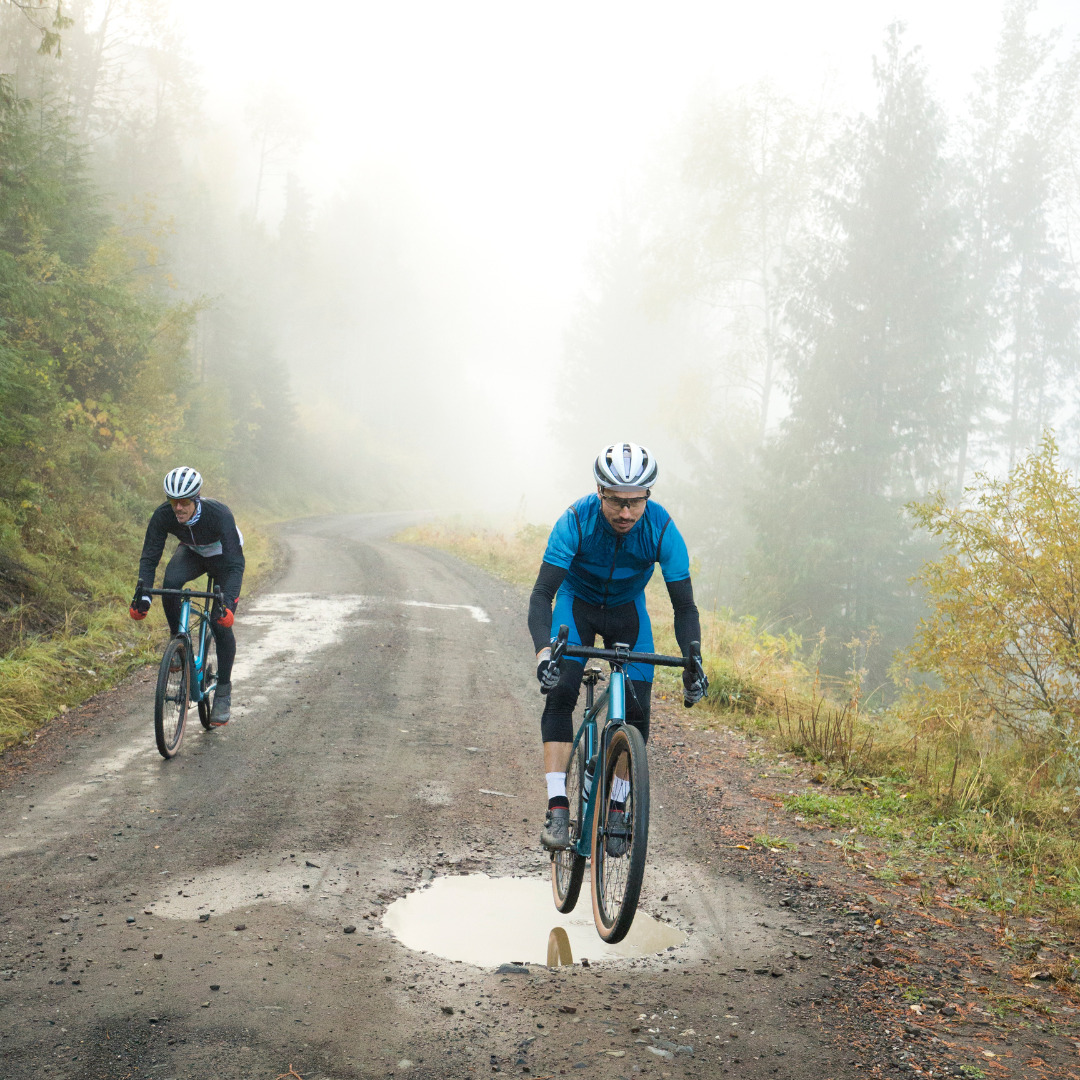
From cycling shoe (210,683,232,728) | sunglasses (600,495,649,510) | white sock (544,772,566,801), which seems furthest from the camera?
cycling shoe (210,683,232,728)

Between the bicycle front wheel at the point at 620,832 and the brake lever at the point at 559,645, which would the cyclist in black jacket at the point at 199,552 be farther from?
the bicycle front wheel at the point at 620,832

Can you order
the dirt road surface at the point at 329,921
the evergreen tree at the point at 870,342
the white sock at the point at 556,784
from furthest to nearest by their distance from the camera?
the evergreen tree at the point at 870,342 → the white sock at the point at 556,784 → the dirt road surface at the point at 329,921

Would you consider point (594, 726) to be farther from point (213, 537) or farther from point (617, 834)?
point (213, 537)

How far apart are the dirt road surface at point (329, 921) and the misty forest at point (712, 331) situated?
419cm

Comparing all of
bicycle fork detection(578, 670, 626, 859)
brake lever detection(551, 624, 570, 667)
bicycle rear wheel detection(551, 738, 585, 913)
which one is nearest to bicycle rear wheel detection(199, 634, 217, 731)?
bicycle rear wheel detection(551, 738, 585, 913)

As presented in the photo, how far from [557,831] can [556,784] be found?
0.26 m

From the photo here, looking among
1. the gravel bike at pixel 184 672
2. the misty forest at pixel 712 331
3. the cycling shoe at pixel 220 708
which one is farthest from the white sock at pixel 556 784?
the misty forest at pixel 712 331

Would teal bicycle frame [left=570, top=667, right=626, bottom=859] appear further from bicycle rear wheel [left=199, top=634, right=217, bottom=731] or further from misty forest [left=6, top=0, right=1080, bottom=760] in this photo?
misty forest [left=6, top=0, right=1080, bottom=760]

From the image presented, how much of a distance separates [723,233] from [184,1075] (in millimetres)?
30200

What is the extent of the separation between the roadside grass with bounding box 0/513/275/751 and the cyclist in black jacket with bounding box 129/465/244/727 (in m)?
1.71

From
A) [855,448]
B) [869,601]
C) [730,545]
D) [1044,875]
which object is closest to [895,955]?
[1044,875]

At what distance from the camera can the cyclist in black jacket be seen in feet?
23.8

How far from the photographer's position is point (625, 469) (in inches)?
172

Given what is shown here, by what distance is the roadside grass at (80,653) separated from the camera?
8016 mm
